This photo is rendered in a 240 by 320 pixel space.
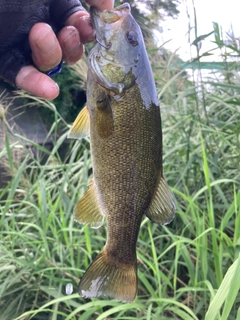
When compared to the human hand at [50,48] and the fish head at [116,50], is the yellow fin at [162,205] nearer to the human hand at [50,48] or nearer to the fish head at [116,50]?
the fish head at [116,50]

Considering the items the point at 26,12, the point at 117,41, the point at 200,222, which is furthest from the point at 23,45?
the point at 200,222

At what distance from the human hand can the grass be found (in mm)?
754

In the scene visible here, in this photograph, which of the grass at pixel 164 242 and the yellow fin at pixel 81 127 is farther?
the grass at pixel 164 242

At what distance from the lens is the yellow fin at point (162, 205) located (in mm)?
1057

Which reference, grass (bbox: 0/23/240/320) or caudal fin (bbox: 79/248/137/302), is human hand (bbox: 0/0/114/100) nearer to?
caudal fin (bbox: 79/248/137/302)

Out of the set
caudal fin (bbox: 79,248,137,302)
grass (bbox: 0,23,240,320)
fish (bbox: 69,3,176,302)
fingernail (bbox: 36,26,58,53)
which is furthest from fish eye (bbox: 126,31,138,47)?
grass (bbox: 0,23,240,320)

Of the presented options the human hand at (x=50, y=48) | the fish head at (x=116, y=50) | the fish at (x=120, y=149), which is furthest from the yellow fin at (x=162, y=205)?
the human hand at (x=50, y=48)

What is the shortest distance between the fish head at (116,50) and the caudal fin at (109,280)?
42 centimetres

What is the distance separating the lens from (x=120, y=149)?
3.48 ft

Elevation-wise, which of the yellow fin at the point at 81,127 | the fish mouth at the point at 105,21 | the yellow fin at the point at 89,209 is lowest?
the yellow fin at the point at 89,209

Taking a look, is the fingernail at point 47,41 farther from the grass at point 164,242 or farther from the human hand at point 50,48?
the grass at point 164,242

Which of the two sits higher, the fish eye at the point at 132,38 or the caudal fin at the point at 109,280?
the fish eye at the point at 132,38

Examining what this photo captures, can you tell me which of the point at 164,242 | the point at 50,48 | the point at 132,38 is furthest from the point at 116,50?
the point at 164,242

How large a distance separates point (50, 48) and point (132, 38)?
0.20m
